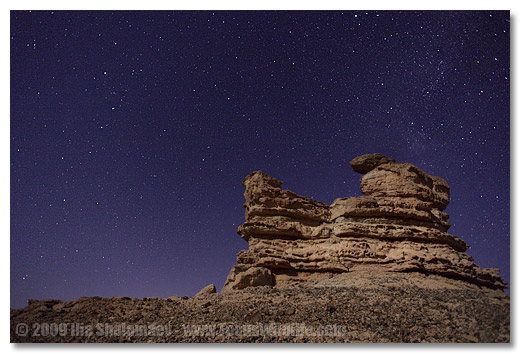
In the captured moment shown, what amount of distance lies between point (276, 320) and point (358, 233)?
9.05 m

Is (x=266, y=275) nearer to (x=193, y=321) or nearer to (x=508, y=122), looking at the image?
(x=193, y=321)

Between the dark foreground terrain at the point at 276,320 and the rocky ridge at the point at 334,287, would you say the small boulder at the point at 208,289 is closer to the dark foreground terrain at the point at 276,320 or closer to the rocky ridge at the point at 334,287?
the rocky ridge at the point at 334,287

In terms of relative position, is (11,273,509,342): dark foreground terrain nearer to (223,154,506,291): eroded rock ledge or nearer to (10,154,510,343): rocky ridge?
(10,154,510,343): rocky ridge

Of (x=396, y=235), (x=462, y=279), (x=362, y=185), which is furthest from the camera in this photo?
(x=362, y=185)

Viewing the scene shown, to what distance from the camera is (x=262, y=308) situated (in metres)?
9.16

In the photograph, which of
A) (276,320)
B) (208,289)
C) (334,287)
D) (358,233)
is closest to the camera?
(276,320)

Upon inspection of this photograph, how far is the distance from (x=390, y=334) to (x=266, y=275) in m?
7.66

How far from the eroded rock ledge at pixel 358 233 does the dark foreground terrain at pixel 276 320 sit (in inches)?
191

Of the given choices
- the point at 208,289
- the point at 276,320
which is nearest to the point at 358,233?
the point at 208,289

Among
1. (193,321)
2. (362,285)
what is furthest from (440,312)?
(193,321)

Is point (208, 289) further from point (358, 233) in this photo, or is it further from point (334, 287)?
point (358, 233)

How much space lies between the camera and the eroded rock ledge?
583 inches

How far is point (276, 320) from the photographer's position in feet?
27.6

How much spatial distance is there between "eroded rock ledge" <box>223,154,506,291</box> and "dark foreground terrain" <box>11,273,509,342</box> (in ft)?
15.9
